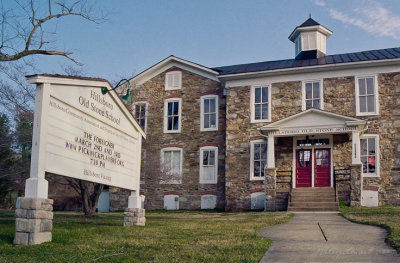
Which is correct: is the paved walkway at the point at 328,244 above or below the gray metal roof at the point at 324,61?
below

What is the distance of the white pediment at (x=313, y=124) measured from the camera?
19.2 m

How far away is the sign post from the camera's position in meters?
8.07

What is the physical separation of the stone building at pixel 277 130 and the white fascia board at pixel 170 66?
0.05m

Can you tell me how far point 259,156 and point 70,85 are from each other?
14.0 m

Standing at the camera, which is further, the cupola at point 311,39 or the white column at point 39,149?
the cupola at point 311,39

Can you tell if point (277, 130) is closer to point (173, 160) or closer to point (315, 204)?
point (315, 204)

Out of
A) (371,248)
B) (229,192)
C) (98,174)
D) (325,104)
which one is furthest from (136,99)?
(371,248)

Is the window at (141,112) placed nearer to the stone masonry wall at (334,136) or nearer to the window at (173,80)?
the window at (173,80)

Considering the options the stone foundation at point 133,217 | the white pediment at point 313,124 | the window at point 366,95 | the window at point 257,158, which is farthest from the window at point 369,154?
the stone foundation at point 133,217

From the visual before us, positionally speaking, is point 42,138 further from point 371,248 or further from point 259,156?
point 259,156

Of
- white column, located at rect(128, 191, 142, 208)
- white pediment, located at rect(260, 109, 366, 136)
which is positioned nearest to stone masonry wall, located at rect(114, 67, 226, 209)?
white pediment, located at rect(260, 109, 366, 136)

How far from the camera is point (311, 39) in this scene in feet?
83.3

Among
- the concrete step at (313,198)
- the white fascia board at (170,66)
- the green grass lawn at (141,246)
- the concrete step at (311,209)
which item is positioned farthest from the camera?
the white fascia board at (170,66)

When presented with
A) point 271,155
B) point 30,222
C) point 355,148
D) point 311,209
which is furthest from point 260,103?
point 30,222
